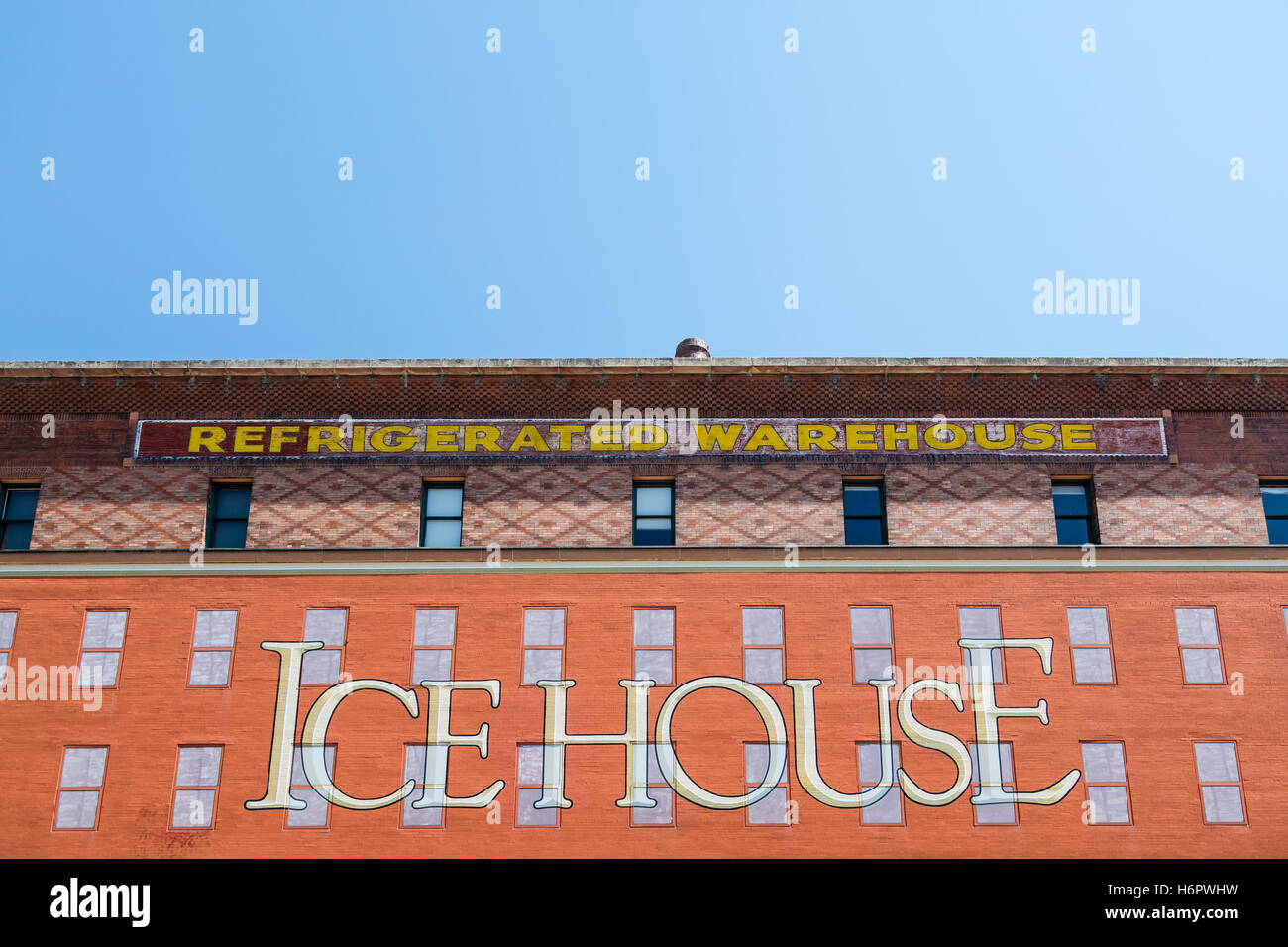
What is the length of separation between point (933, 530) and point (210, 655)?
15188 millimetres

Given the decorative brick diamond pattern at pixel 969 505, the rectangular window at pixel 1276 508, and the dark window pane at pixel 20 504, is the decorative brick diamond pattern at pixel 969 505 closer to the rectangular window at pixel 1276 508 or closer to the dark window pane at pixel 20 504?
the rectangular window at pixel 1276 508

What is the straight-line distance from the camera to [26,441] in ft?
90.6

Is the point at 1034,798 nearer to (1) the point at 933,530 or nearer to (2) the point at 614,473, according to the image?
(1) the point at 933,530

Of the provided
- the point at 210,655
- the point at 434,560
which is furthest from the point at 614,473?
the point at 210,655

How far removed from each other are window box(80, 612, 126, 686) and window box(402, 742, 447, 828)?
623 centimetres

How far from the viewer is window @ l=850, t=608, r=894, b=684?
25.3 m

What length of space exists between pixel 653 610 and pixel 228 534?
9.33 metres

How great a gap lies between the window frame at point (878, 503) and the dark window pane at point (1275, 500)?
8134 mm

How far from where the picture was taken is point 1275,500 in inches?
1073

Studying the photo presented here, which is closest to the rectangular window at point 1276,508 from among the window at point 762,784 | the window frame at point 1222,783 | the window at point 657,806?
the window frame at point 1222,783

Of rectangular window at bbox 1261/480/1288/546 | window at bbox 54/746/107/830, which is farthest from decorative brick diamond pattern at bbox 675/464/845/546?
window at bbox 54/746/107/830

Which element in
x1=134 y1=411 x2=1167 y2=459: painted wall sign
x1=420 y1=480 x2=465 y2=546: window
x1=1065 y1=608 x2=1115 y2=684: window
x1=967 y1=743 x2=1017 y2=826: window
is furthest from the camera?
x1=134 y1=411 x2=1167 y2=459: painted wall sign

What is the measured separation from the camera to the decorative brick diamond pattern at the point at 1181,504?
87.1 feet

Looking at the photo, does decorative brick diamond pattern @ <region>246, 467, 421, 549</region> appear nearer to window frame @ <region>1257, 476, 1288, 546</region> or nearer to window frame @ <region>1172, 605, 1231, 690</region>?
window frame @ <region>1172, 605, 1231, 690</region>
